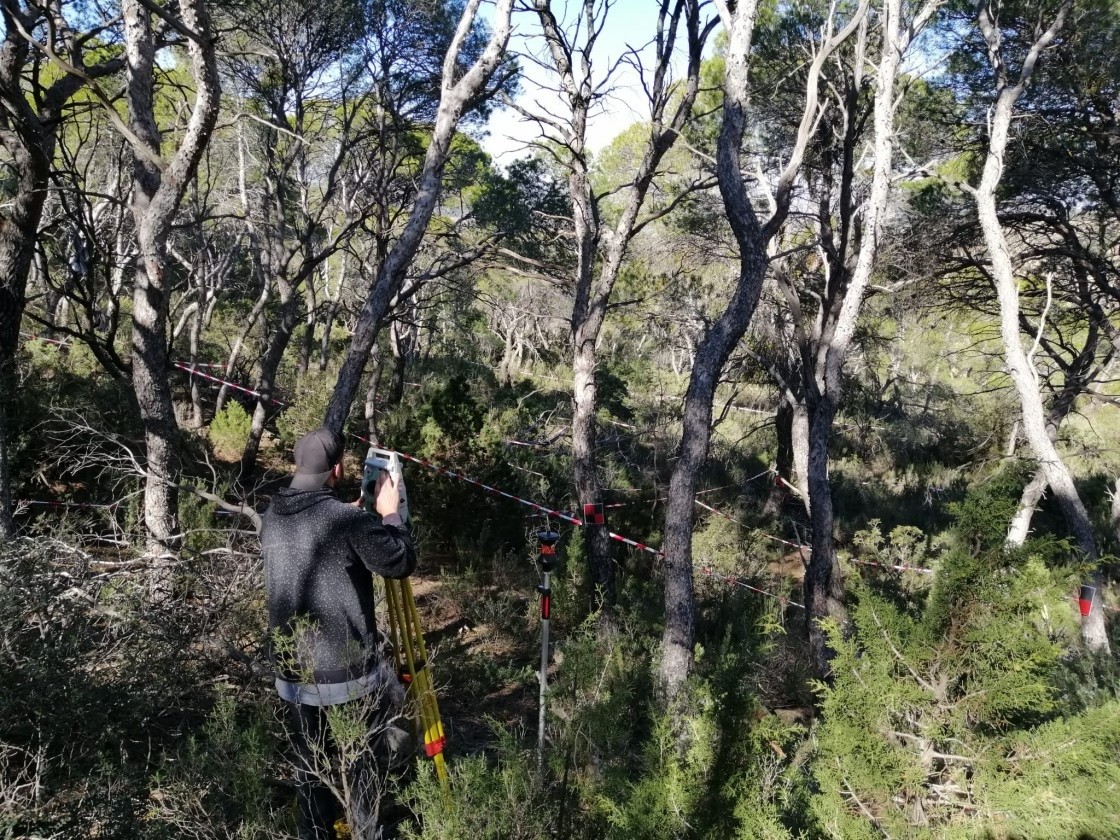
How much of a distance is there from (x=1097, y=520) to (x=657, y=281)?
949cm

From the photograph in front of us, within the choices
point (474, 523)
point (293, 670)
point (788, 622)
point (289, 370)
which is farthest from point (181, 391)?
point (293, 670)

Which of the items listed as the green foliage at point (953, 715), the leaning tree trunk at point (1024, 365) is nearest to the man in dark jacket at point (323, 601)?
the green foliage at point (953, 715)

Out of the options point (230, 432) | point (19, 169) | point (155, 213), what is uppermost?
point (19, 169)

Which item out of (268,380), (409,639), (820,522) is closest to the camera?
(409,639)

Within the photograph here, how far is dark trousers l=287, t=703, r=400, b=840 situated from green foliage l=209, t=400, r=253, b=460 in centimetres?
809

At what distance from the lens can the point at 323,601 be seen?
2.62m

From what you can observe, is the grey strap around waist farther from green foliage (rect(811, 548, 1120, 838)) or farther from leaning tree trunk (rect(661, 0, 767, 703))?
leaning tree trunk (rect(661, 0, 767, 703))

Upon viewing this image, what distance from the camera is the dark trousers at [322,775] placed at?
2.54 m

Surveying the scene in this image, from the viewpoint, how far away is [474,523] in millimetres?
8516

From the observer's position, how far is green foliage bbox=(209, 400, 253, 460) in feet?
33.3

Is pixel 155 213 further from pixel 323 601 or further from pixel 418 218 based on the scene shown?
pixel 323 601

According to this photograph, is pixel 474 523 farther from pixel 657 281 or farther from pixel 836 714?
pixel 657 281

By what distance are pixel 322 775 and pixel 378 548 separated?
0.78 m

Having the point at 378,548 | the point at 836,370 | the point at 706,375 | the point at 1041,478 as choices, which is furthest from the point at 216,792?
the point at 1041,478
